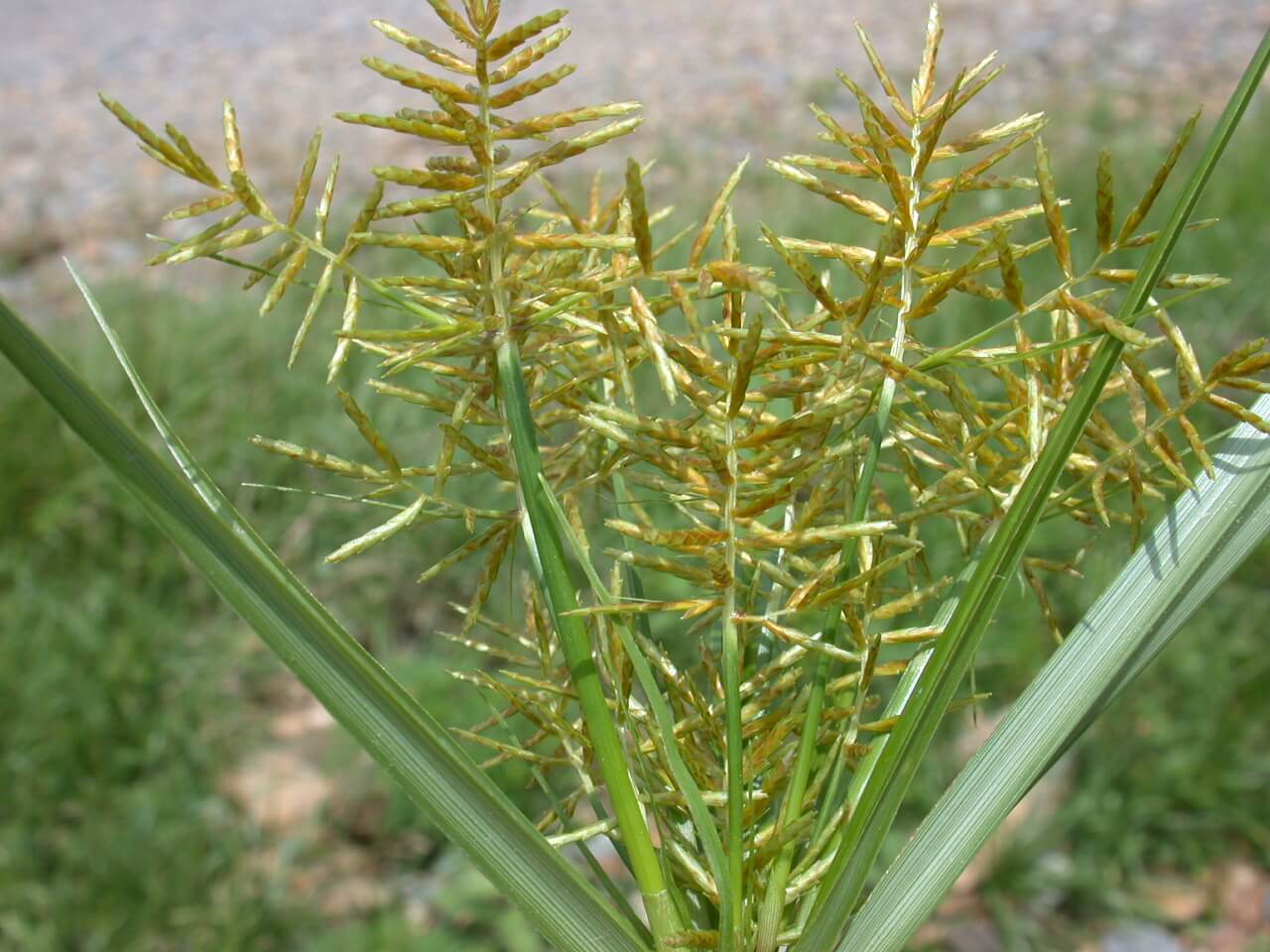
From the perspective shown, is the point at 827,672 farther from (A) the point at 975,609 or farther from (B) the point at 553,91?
(B) the point at 553,91

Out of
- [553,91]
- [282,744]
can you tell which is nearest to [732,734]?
[282,744]

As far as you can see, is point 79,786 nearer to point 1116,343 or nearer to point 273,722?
point 273,722

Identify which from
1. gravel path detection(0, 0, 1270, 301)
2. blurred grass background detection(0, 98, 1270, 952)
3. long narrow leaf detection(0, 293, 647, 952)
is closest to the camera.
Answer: long narrow leaf detection(0, 293, 647, 952)

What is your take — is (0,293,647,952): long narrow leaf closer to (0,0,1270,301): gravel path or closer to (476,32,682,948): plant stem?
(476,32,682,948): plant stem

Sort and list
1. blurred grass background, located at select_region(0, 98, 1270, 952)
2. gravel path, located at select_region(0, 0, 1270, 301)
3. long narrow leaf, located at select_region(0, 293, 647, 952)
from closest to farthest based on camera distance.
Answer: long narrow leaf, located at select_region(0, 293, 647, 952), blurred grass background, located at select_region(0, 98, 1270, 952), gravel path, located at select_region(0, 0, 1270, 301)

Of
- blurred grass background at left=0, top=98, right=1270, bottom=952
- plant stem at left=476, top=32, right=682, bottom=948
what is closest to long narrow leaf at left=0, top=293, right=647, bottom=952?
plant stem at left=476, top=32, right=682, bottom=948

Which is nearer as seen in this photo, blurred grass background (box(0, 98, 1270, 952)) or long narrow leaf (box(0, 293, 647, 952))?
long narrow leaf (box(0, 293, 647, 952))

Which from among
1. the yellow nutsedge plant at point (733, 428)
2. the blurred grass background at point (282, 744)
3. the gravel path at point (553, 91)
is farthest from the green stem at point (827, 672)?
the gravel path at point (553, 91)
